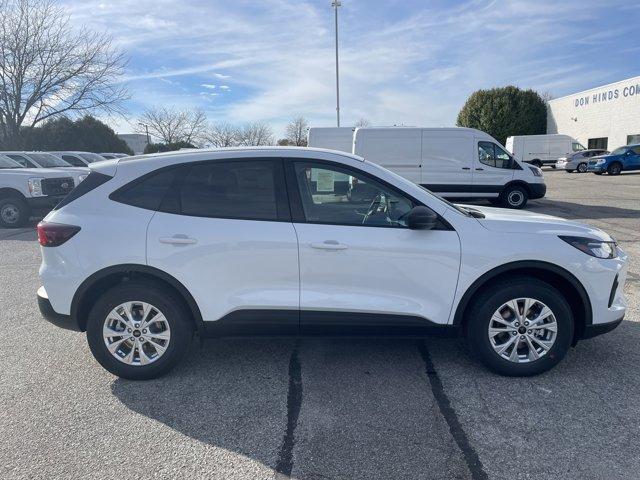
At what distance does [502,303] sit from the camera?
3.38m

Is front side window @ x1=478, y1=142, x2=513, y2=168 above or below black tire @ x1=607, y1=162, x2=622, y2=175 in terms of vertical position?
above

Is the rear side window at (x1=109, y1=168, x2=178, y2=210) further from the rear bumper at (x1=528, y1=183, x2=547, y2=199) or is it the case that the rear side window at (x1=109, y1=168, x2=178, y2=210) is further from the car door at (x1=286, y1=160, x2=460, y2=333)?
the rear bumper at (x1=528, y1=183, x2=547, y2=199)

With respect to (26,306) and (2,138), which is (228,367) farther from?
(2,138)

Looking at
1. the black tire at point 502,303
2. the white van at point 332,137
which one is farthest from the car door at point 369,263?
the white van at point 332,137

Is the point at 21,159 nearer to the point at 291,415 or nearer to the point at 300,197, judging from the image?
the point at 300,197

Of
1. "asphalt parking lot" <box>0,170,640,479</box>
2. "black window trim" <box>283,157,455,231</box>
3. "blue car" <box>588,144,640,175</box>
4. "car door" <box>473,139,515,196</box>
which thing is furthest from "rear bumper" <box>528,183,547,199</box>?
"blue car" <box>588,144,640,175</box>

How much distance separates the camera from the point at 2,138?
25484 millimetres

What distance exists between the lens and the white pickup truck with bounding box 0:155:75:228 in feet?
35.7

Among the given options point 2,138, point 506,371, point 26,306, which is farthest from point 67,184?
point 2,138

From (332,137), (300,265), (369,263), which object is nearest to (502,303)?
(369,263)

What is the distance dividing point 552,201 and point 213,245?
573 inches

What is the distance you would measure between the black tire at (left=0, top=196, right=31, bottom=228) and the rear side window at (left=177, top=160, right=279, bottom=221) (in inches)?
385

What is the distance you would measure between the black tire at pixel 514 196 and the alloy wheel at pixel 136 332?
12.0 meters

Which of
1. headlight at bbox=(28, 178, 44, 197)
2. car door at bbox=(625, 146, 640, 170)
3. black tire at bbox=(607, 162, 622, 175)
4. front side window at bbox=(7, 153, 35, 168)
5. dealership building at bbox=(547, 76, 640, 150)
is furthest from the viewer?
dealership building at bbox=(547, 76, 640, 150)
